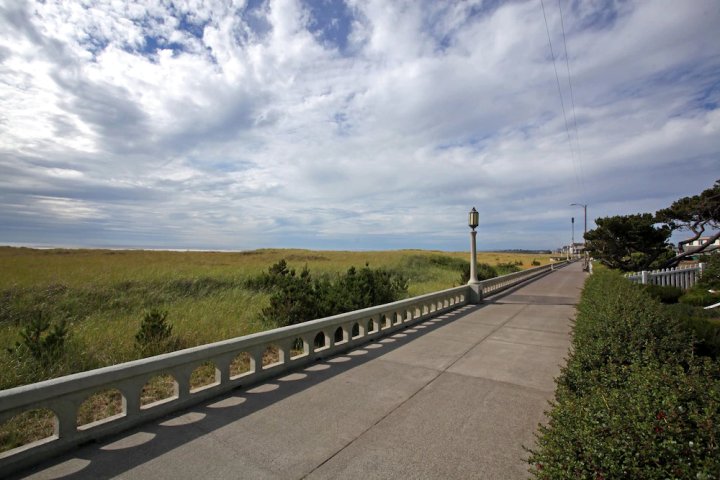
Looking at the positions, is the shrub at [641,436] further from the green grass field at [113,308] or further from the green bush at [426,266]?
the green bush at [426,266]

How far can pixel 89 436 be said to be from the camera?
341 cm

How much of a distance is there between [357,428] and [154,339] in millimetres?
4846

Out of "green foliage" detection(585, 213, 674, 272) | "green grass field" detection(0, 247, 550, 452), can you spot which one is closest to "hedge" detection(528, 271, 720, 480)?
"green grass field" detection(0, 247, 550, 452)

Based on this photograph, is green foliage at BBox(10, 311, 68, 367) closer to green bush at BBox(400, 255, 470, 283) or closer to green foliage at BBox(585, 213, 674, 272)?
green bush at BBox(400, 255, 470, 283)

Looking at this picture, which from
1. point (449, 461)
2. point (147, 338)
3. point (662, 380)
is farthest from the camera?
point (147, 338)

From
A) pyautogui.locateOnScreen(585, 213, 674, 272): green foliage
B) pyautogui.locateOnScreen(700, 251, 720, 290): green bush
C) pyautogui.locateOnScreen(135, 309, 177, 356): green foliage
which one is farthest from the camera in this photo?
pyautogui.locateOnScreen(585, 213, 674, 272): green foliage

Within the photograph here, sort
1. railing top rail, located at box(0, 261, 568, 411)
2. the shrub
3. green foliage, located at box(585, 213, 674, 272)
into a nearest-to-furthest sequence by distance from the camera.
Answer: the shrub → railing top rail, located at box(0, 261, 568, 411) → green foliage, located at box(585, 213, 674, 272)

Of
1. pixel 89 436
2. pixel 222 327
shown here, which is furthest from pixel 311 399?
pixel 222 327

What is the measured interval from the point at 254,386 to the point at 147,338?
3.17 m

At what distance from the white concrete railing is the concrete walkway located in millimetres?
13485

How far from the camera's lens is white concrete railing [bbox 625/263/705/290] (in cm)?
1641

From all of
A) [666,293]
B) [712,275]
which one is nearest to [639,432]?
[666,293]

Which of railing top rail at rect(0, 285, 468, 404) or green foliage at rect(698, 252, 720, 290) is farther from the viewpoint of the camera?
green foliage at rect(698, 252, 720, 290)

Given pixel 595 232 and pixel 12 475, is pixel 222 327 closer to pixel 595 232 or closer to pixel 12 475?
pixel 12 475
